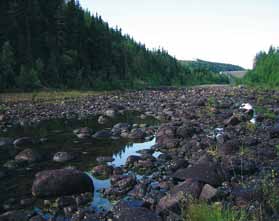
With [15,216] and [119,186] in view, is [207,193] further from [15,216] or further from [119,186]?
[15,216]

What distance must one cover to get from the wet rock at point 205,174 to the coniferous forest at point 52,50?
3901 centimetres

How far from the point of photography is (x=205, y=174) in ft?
36.1

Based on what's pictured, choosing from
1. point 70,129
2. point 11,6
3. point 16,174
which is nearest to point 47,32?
point 11,6

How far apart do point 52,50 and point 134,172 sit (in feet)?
168

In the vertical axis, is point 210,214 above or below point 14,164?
above

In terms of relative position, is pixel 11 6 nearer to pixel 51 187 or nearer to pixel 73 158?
pixel 73 158

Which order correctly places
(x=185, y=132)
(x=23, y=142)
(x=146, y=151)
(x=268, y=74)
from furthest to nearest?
(x=268, y=74) < (x=185, y=132) < (x=23, y=142) < (x=146, y=151)

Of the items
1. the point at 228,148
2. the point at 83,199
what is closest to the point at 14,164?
the point at 83,199

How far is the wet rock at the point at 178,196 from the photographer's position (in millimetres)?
8531

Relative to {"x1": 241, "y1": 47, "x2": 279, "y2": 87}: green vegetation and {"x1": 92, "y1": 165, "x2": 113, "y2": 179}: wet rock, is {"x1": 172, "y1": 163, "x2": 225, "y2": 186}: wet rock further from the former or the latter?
{"x1": 241, "y1": 47, "x2": 279, "y2": 87}: green vegetation

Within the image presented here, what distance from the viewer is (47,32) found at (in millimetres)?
62375

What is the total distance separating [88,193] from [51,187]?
1093 millimetres

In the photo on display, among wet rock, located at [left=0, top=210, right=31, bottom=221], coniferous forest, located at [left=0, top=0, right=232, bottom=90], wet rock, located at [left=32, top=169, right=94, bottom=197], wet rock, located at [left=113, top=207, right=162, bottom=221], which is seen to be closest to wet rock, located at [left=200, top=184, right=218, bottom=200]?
wet rock, located at [left=113, top=207, right=162, bottom=221]

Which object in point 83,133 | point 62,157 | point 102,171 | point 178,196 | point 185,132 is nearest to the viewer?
point 178,196
